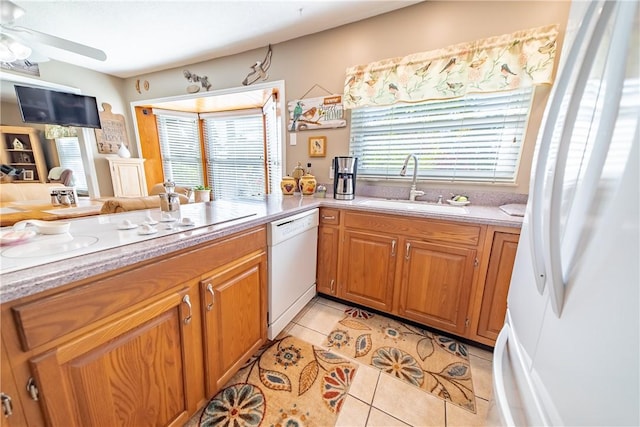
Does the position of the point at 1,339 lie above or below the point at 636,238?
below

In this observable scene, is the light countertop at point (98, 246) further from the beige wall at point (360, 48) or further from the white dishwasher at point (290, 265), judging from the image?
the beige wall at point (360, 48)

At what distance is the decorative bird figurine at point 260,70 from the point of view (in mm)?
2459

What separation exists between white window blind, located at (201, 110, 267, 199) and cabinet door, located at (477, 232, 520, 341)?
3112mm

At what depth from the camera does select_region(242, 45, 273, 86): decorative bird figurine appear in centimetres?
246

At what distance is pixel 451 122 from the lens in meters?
1.85

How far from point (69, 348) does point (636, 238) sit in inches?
45.5

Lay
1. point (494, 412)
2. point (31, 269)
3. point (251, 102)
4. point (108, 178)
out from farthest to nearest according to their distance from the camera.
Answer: point (108, 178)
point (251, 102)
point (494, 412)
point (31, 269)

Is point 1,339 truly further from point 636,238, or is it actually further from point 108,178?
point 108,178

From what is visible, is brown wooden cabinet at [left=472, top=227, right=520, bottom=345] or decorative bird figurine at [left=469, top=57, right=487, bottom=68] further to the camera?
decorative bird figurine at [left=469, top=57, right=487, bottom=68]

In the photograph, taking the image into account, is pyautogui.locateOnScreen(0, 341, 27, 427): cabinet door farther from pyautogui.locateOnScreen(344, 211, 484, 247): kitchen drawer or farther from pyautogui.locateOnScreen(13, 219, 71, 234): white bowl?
pyautogui.locateOnScreen(344, 211, 484, 247): kitchen drawer

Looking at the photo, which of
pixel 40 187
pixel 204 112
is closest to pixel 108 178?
pixel 40 187

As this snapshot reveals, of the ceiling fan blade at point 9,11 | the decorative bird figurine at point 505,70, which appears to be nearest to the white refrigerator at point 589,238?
the decorative bird figurine at point 505,70

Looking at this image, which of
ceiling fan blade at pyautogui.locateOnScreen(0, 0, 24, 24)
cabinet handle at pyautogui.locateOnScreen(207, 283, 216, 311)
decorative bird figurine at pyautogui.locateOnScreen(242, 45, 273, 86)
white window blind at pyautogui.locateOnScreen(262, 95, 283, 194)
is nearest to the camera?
cabinet handle at pyautogui.locateOnScreen(207, 283, 216, 311)

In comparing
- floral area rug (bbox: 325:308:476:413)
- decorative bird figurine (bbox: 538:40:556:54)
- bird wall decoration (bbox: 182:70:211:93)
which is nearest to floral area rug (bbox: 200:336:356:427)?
floral area rug (bbox: 325:308:476:413)
